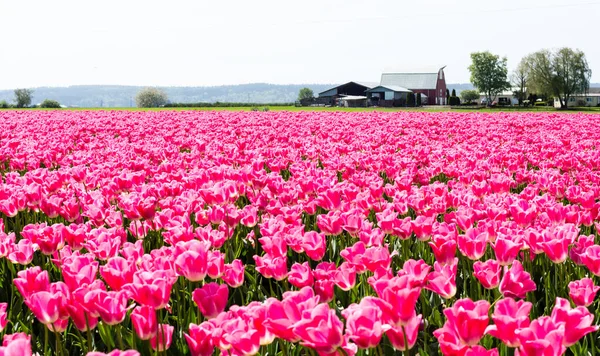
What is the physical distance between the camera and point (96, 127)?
16.9 meters

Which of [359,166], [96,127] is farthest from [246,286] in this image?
[96,127]

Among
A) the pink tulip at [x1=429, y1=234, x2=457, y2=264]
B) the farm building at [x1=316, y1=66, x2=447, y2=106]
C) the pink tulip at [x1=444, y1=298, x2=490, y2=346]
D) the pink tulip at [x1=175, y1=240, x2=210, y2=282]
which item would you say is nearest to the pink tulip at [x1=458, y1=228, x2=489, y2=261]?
the pink tulip at [x1=429, y1=234, x2=457, y2=264]

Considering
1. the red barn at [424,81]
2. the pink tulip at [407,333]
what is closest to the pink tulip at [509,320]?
the pink tulip at [407,333]

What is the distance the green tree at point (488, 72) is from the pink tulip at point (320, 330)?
→ 411ft

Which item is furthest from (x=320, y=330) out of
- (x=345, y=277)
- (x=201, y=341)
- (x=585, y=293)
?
(x=585, y=293)

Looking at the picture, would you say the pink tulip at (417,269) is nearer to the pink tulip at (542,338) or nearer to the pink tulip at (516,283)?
the pink tulip at (516,283)

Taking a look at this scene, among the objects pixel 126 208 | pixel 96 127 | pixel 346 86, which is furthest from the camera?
pixel 346 86

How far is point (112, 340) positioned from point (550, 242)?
240cm

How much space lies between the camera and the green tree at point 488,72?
120438 mm

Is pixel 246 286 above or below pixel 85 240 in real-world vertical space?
below

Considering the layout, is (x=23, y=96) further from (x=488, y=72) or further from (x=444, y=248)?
(x=444, y=248)

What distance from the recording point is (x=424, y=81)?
397 feet

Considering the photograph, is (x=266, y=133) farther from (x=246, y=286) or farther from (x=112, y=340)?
(x=112, y=340)

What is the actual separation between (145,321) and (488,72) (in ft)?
416
